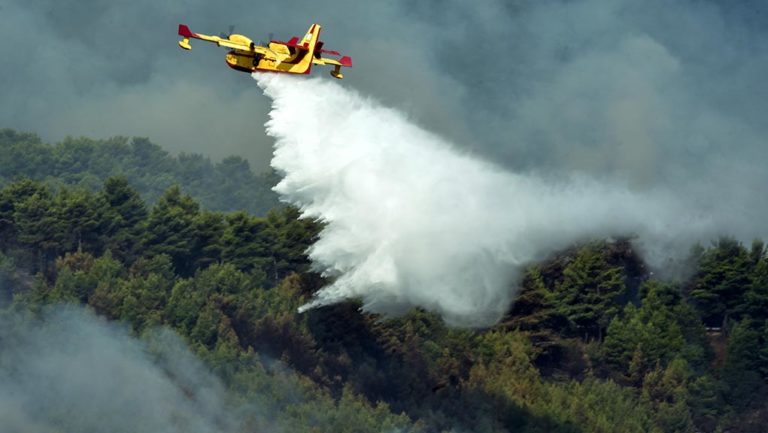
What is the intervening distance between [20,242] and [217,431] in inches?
1068

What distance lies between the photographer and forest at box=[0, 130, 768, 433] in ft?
220

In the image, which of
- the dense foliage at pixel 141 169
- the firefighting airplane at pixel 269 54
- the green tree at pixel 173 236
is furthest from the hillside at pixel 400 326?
the dense foliage at pixel 141 169

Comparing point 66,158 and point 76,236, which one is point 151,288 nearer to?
point 76,236

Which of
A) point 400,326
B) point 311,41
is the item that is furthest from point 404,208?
point 400,326

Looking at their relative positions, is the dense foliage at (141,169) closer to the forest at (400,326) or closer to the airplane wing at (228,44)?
the forest at (400,326)

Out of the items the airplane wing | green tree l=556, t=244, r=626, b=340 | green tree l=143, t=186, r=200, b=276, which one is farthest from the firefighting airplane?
green tree l=556, t=244, r=626, b=340

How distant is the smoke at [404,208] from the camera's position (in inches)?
2126

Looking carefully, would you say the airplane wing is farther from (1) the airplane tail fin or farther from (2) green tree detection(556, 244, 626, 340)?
(2) green tree detection(556, 244, 626, 340)

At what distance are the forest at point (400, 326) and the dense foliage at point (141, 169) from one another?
72312 millimetres

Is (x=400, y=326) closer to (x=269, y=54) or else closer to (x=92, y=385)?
(x=269, y=54)


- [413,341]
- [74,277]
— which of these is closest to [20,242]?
[74,277]

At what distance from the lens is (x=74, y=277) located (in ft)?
232

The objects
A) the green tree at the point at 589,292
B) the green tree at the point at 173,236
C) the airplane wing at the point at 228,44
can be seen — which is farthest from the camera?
the green tree at the point at 589,292

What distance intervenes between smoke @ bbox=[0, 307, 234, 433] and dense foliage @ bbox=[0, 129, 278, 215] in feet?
311
